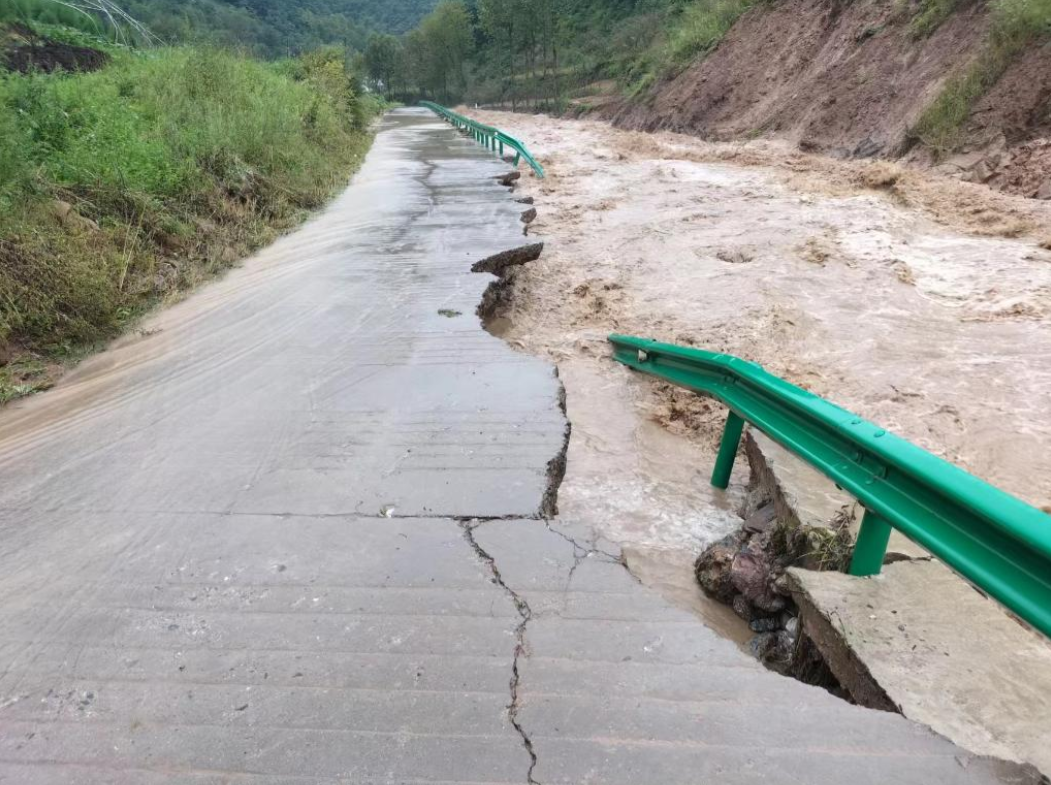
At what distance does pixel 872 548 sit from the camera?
2.40m

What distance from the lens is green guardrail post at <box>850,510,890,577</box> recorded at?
7.85 ft

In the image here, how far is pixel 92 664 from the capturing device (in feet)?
7.43

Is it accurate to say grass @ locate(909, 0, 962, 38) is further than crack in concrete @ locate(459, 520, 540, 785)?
Yes

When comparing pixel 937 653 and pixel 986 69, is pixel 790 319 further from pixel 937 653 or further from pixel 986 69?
pixel 986 69

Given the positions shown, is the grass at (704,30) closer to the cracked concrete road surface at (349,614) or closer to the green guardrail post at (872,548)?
the cracked concrete road surface at (349,614)

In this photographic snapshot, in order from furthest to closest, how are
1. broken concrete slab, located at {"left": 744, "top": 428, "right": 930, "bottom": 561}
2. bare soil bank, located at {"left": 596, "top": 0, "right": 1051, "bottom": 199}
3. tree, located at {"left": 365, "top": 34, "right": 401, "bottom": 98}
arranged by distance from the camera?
tree, located at {"left": 365, "top": 34, "right": 401, "bottom": 98}, bare soil bank, located at {"left": 596, "top": 0, "right": 1051, "bottom": 199}, broken concrete slab, located at {"left": 744, "top": 428, "right": 930, "bottom": 561}

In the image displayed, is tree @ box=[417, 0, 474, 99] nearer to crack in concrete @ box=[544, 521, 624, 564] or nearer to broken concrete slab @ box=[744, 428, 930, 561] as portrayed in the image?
broken concrete slab @ box=[744, 428, 930, 561]

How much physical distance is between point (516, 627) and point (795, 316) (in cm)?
481

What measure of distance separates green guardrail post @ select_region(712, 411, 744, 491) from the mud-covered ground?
111 millimetres

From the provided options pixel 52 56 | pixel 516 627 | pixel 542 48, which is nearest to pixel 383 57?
pixel 542 48

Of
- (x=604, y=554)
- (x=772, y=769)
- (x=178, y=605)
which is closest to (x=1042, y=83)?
(x=604, y=554)

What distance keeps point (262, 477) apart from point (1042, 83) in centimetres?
→ 1260

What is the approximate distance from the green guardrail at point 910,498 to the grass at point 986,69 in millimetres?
10727

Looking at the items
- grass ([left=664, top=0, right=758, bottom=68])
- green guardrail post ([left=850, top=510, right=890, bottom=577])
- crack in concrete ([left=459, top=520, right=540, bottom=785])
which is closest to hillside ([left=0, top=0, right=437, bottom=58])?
crack in concrete ([left=459, top=520, right=540, bottom=785])
